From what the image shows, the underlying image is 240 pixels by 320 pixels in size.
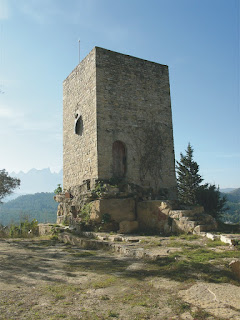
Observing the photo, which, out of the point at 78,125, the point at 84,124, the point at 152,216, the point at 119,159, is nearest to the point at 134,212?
the point at 152,216

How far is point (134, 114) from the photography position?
1254cm

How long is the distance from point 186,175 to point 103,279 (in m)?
21.3

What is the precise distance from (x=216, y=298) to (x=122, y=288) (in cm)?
126

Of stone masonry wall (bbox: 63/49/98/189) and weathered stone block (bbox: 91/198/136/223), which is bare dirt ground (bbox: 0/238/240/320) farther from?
stone masonry wall (bbox: 63/49/98/189)

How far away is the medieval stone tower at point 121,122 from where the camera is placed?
11664mm

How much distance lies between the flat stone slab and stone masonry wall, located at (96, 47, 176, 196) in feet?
25.8

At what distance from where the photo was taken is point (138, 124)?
41.2 ft

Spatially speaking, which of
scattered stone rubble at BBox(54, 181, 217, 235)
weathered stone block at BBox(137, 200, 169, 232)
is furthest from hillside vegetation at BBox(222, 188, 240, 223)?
weathered stone block at BBox(137, 200, 169, 232)

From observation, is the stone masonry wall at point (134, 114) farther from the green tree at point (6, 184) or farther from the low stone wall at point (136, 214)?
the green tree at point (6, 184)

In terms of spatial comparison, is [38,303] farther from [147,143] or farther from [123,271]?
[147,143]

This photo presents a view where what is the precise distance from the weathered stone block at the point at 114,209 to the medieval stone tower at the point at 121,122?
1.46 metres

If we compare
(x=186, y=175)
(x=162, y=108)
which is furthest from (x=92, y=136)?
(x=186, y=175)

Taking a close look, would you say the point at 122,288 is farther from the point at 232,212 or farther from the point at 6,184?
the point at 232,212

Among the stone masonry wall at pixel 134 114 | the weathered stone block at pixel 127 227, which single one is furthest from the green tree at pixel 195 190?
the weathered stone block at pixel 127 227
